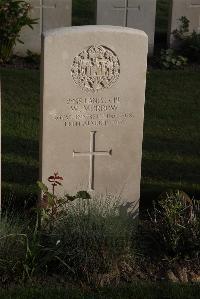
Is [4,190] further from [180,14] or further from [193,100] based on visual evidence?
[180,14]

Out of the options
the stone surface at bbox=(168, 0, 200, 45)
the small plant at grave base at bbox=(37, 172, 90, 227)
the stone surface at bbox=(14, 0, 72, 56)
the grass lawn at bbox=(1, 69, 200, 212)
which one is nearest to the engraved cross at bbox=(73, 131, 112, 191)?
the small plant at grave base at bbox=(37, 172, 90, 227)

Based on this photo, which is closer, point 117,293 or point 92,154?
point 117,293

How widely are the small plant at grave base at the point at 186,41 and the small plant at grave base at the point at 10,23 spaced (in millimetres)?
2508

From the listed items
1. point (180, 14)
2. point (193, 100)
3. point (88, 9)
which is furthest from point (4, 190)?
point (88, 9)

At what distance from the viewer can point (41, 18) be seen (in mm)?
11922

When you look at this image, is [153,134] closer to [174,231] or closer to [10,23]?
[174,231]

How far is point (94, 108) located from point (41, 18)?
20.5 ft

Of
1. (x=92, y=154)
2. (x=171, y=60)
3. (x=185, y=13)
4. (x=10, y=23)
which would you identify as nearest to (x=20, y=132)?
(x=92, y=154)

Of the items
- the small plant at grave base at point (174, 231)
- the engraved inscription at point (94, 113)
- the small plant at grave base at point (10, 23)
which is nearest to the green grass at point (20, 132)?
the small plant at grave base at point (10, 23)

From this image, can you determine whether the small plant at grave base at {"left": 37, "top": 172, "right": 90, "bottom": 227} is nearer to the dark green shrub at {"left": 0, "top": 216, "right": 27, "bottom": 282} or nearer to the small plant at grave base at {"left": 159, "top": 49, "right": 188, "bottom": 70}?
the dark green shrub at {"left": 0, "top": 216, "right": 27, "bottom": 282}

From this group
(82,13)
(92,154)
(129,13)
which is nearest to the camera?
(92,154)

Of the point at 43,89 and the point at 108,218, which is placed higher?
the point at 43,89

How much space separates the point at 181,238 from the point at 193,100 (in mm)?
4652

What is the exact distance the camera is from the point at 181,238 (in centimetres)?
580
